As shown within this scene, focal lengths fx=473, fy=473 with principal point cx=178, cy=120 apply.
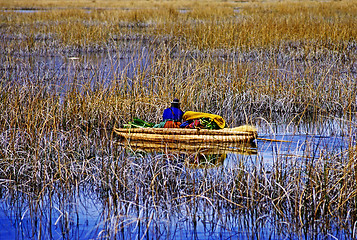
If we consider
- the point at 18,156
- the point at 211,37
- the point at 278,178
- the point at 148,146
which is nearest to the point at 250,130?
→ the point at 148,146

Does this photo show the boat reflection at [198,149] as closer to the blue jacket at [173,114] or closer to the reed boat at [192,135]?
the reed boat at [192,135]

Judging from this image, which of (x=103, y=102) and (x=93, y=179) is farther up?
(x=103, y=102)

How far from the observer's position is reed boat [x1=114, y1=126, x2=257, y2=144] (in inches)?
280

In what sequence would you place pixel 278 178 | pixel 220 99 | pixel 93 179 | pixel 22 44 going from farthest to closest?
pixel 22 44 < pixel 220 99 < pixel 93 179 < pixel 278 178

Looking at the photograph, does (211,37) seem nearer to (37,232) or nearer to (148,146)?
(148,146)

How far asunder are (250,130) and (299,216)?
9.60 feet

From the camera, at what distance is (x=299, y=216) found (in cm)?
420

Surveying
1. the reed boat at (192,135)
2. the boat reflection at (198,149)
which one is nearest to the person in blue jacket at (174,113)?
the reed boat at (192,135)

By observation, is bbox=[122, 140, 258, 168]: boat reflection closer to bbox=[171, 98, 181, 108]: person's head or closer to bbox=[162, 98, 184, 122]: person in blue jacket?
bbox=[162, 98, 184, 122]: person in blue jacket

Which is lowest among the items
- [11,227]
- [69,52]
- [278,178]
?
[11,227]

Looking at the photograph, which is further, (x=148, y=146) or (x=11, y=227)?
(x=148, y=146)

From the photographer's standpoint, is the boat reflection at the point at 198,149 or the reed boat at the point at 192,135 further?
the reed boat at the point at 192,135

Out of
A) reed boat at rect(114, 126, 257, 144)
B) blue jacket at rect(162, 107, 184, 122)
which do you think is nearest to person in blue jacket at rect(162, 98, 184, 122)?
blue jacket at rect(162, 107, 184, 122)

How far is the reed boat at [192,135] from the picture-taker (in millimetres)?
7105
